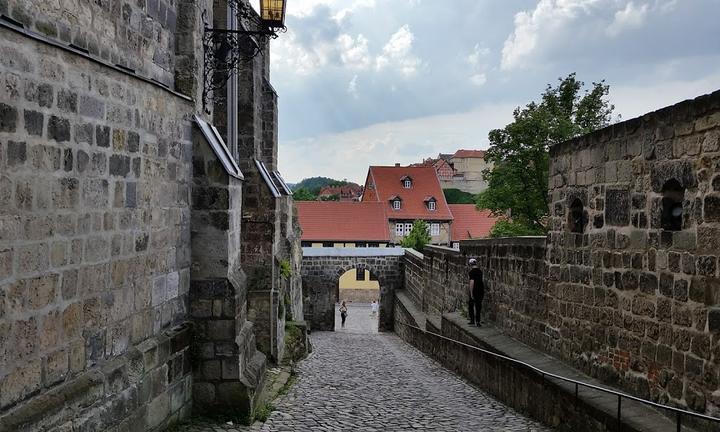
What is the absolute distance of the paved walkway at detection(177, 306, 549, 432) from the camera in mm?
7930

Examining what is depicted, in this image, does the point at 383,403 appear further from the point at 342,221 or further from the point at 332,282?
the point at 342,221

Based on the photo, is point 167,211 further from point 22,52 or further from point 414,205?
point 414,205

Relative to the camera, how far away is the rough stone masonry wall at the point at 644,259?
5773mm

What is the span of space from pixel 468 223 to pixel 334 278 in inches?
1290

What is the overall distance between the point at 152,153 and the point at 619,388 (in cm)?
543

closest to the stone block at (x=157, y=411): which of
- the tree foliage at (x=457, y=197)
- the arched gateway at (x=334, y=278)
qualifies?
the arched gateway at (x=334, y=278)

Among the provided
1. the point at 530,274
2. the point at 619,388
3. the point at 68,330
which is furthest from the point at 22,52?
the point at 530,274

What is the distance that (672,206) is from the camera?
644 cm

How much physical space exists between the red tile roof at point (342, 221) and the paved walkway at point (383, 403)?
37.0 m

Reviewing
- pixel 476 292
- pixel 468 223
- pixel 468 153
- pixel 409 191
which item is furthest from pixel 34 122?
pixel 468 153

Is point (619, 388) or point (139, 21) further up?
point (139, 21)

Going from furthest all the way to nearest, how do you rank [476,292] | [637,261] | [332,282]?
[332,282], [476,292], [637,261]

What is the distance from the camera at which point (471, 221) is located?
2440 inches

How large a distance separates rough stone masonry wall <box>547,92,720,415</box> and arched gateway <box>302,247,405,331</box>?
21.4 m
